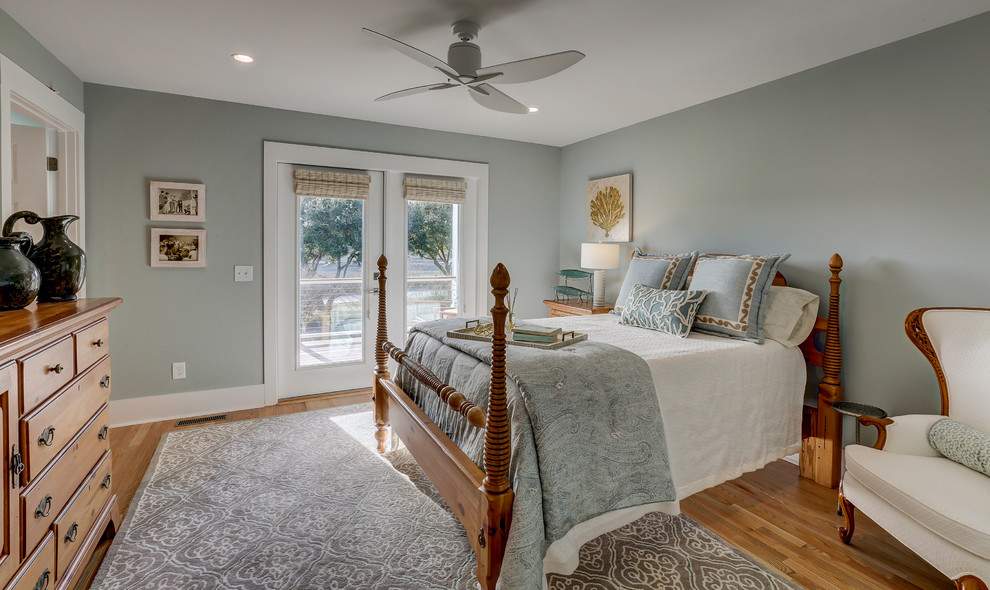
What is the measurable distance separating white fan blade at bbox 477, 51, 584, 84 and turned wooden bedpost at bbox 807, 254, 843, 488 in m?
1.79

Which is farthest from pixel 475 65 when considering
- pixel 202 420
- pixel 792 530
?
pixel 202 420

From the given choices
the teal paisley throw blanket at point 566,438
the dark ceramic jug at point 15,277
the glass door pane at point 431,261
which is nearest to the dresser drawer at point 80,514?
the dark ceramic jug at point 15,277

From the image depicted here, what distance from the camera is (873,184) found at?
2.67 metres

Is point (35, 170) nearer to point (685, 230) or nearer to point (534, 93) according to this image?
point (534, 93)

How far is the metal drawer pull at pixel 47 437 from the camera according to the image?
1.51 metres

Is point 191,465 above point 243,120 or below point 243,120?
below

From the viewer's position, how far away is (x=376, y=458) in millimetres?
3027

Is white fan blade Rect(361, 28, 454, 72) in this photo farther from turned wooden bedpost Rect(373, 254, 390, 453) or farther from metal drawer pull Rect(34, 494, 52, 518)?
metal drawer pull Rect(34, 494, 52, 518)

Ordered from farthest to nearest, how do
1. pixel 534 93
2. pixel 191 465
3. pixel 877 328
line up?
pixel 534 93 < pixel 191 465 < pixel 877 328

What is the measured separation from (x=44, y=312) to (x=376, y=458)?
1.82m

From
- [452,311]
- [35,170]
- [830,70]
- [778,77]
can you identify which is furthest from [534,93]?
[35,170]

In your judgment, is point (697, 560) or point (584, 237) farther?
point (584, 237)

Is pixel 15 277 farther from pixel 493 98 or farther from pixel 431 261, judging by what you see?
pixel 431 261

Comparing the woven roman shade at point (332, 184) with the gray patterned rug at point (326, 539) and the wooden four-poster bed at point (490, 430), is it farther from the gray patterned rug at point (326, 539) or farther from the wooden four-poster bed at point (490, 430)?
the gray patterned rug at point (326, 539)
